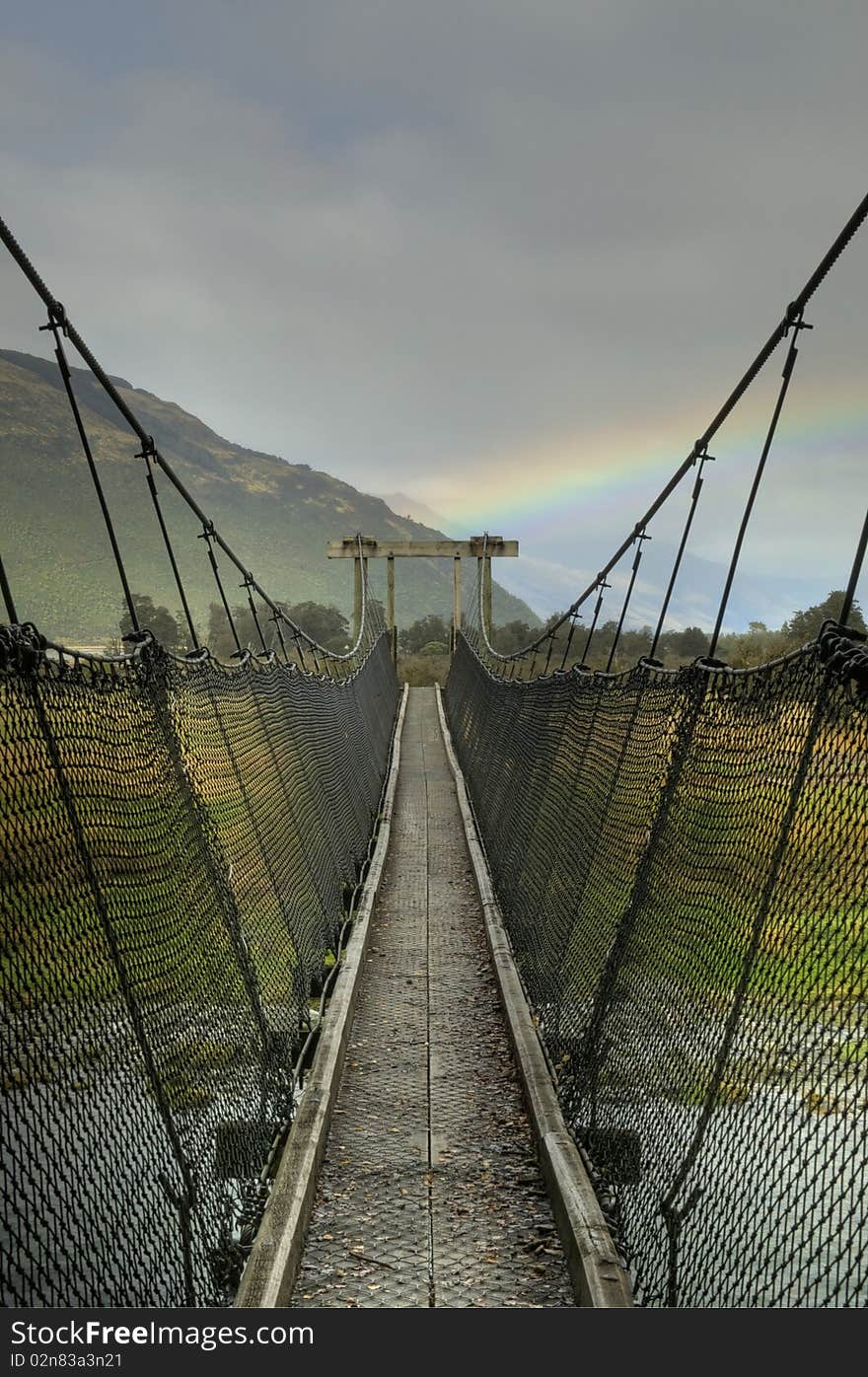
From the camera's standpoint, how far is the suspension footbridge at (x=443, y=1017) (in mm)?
1771

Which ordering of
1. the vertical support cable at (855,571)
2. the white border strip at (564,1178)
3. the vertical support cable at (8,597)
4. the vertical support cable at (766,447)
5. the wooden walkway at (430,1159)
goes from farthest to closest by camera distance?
the vertical support cable at (766,447) → the wooden walkway at (430,1159) → the white border strip at (564,1178) → the vertical support cable at (8,597) → the vertical support cable at (855,571)

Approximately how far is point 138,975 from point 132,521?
66.7 m

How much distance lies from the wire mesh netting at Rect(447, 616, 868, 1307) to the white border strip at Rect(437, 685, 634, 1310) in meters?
0.05

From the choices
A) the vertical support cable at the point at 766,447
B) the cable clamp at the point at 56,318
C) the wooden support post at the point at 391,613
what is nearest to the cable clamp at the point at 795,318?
the vertical support cable at the point at 766,447

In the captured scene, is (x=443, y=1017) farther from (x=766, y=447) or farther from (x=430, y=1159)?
(x=766, y=447)

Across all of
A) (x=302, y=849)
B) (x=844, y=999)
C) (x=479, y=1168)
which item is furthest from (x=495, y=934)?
(x=844, y=999)

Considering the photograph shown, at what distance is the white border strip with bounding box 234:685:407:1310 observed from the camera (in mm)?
2451

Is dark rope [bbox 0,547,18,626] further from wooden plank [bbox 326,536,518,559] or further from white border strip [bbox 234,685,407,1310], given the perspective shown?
wooden plank [bbox 326,536,518,559]

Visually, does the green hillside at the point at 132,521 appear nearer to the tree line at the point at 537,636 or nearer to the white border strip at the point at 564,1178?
the tree line at the point at 537,636

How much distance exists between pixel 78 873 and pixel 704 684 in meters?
1.39

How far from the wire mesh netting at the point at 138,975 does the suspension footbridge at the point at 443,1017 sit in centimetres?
1

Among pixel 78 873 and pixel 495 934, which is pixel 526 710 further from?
pixel 78 873

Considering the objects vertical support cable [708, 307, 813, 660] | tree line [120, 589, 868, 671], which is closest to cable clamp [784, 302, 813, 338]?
vertical support cable [708, 307, 813, 660]

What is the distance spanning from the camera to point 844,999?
4.92 ft
